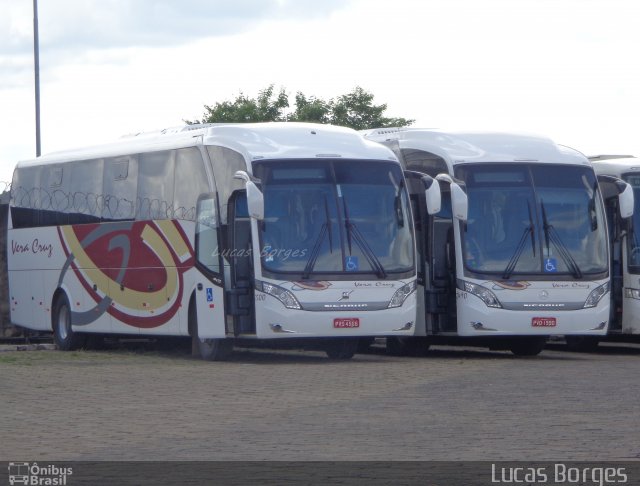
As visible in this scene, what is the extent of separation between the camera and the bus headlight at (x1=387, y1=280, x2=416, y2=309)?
21.1m

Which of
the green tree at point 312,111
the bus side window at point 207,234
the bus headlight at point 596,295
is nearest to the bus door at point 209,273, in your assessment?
the bus side window at point 207,234

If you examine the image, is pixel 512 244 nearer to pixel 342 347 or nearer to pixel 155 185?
pixel 342 347

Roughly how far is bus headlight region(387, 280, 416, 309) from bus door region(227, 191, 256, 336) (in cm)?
203

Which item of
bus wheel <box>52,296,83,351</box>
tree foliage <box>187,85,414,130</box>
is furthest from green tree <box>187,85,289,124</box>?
bus wheel <box>52,296,83,351</box>

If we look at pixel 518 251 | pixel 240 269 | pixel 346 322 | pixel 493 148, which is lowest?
pixel 346 322

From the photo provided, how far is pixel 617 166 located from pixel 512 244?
4103mm

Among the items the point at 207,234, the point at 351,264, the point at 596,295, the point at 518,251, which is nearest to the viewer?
the point at 351,264

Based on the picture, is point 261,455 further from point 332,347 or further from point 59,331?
point 59,331

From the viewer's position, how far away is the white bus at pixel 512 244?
2181 centimetres

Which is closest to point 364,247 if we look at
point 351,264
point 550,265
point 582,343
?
point 351,264

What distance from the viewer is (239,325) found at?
2105cm

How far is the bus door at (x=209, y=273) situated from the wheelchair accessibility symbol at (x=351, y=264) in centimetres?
182

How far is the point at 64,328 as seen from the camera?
86.8 ft
